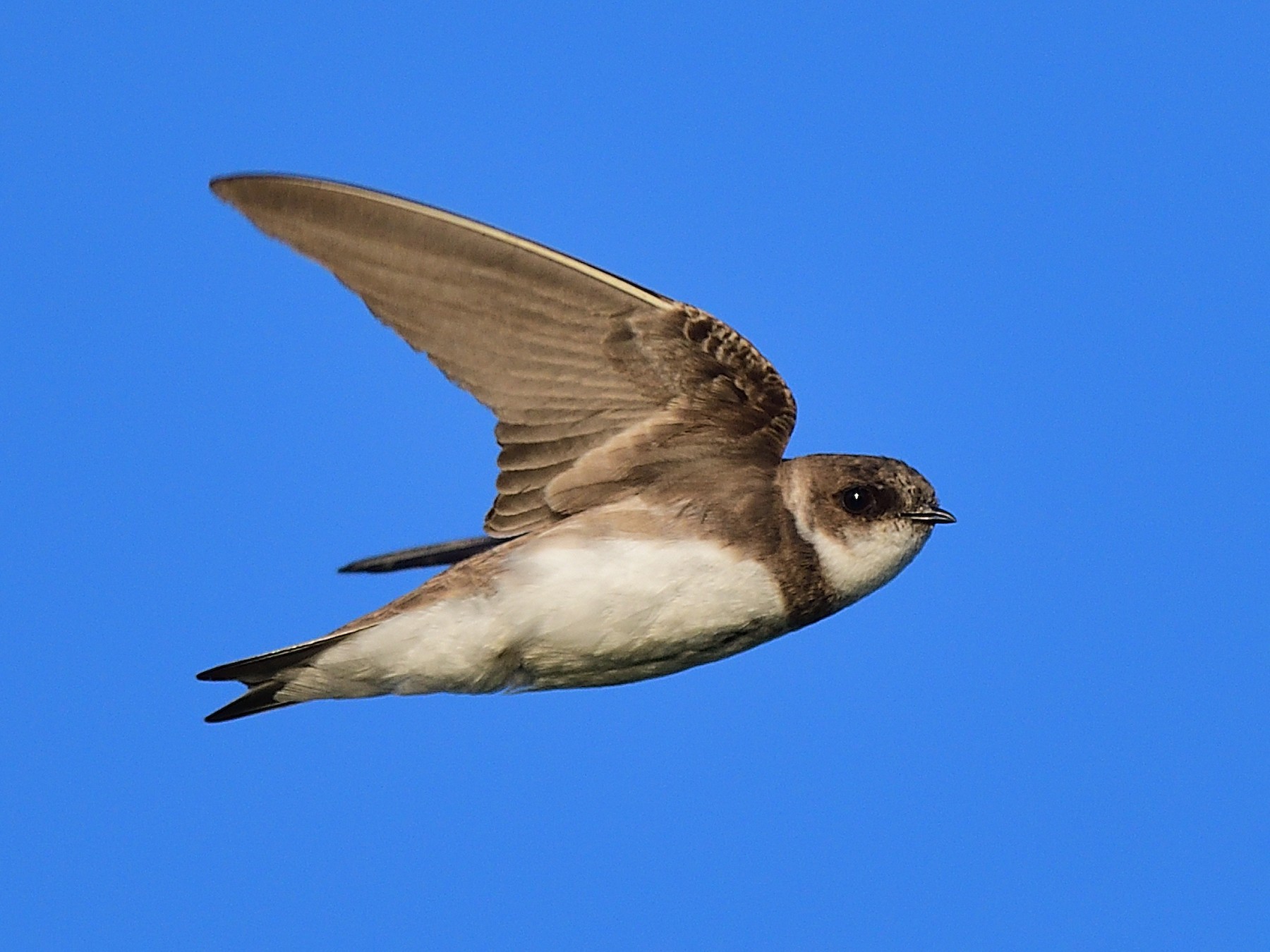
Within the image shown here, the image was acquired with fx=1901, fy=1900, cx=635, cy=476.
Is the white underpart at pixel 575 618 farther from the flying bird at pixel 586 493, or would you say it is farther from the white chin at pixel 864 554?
the white chin at pixel 864 554

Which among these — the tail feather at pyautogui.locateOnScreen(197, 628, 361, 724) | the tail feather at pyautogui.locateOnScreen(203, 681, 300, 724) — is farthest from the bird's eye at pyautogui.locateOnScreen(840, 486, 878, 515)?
the tail feather at pyautogui.locateOnScreen(203, 681, 300, 724)

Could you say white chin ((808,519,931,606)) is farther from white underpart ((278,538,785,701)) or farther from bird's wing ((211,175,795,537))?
bird's wing ((211,175,795,537))

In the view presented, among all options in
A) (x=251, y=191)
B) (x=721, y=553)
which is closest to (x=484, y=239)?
(x=251, y=191)

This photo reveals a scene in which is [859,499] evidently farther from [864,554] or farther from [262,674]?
[262,674]

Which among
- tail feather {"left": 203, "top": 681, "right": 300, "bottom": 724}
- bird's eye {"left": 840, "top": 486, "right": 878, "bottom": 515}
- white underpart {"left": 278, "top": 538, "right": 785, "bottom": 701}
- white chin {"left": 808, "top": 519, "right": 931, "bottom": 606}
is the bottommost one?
tail feather {"left": 203, "top": 681, "right": 300, "bottom": 724}

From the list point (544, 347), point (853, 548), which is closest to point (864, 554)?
point (853, 548)

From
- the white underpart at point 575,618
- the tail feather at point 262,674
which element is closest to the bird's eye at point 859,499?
the white underpart at point 575,618

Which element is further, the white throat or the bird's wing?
the white throat

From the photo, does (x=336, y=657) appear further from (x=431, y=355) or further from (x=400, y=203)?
(x=400, y=203)
